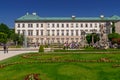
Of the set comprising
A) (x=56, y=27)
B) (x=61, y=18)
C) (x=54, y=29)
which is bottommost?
(x=54, y=29)

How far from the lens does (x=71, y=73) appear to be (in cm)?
1200

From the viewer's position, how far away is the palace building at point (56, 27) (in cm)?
9338

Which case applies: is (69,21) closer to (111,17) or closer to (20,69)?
(111,17)

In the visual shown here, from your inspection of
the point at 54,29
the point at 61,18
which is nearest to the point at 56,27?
the point at 54,29

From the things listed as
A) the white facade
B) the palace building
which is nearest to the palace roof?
the palace building

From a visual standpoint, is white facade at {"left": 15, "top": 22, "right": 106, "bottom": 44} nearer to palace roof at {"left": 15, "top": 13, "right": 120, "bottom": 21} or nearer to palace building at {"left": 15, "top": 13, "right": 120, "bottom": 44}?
palace building at {"left": 15, "top": 13, "right": 120, "bottom": 44}

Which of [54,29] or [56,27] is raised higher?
[56,27]

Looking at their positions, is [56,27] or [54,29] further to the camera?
[54,29]

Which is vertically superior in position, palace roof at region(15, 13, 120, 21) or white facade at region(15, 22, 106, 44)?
palace roof at region(15, 13, 120, 21)

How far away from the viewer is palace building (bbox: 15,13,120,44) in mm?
93375

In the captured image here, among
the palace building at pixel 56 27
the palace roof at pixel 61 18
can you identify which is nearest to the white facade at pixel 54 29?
the palace building at pixel 56 27

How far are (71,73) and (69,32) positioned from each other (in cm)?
8285

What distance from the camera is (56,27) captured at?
3713 inches

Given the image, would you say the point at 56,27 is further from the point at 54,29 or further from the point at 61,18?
the point at 61,18
